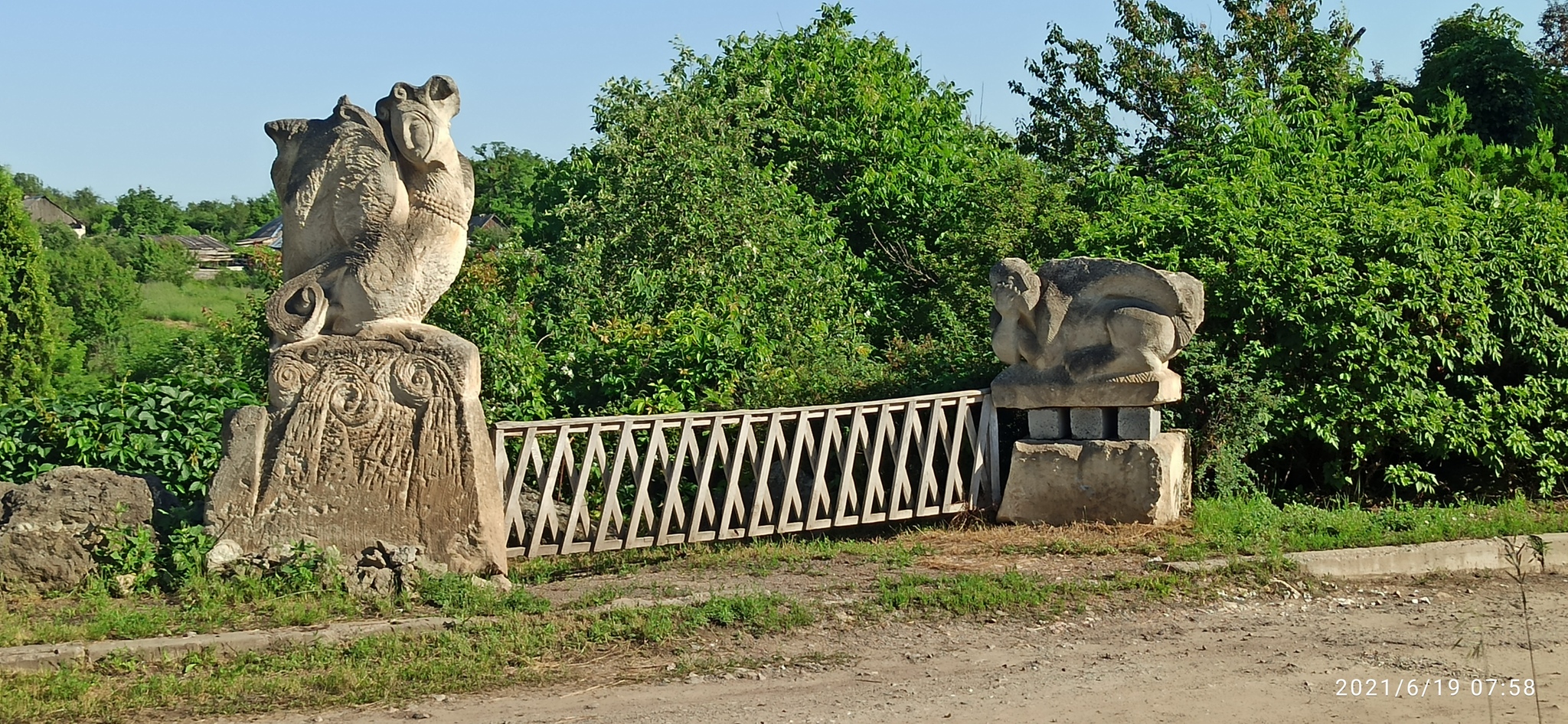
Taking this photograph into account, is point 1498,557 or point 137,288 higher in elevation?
point 137,288

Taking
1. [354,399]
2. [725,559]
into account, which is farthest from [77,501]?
[725,559]

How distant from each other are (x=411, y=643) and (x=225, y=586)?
48.9 inches

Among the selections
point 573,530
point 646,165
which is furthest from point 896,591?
point 646,165

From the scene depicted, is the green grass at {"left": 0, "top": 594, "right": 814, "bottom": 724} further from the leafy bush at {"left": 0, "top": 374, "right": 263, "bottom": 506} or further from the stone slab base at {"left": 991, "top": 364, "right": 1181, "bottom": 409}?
the leafy bush at {"left": 0, "top": 374, "right": 263, "bottom": 506}

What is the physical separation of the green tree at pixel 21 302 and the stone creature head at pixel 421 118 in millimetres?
10810

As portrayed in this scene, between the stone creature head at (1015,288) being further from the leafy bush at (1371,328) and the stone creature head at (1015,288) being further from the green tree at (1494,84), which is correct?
the green tree at (1494,84)

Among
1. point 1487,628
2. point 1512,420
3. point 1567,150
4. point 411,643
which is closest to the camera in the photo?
point 411,643

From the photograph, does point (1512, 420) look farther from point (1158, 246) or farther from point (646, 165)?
point (646, 165)

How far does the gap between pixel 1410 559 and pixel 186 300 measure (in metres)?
29.9

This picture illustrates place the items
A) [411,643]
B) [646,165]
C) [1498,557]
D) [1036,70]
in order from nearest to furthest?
[411,643], [1498,557], [646,165], [1036,70]

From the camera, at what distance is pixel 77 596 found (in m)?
6.38

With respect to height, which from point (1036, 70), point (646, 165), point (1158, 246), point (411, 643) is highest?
point (1036, 70)

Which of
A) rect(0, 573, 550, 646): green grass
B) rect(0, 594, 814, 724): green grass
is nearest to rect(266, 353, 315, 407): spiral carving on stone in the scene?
rect(0, 573, 550, 646): green grass

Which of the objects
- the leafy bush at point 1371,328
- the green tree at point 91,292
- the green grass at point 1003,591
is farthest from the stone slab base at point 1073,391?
the green tree at point 91,292
